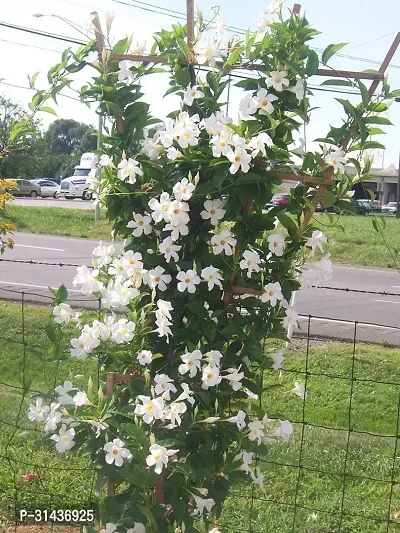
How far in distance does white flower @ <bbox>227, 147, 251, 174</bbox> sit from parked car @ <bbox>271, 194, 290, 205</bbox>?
0.23m

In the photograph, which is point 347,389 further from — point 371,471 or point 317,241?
point 317,241

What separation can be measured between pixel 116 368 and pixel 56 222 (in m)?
17.1

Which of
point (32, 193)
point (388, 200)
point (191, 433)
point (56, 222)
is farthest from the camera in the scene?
point (388, 200)

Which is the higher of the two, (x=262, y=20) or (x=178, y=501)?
(x=262, y=20)

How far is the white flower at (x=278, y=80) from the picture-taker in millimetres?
1903

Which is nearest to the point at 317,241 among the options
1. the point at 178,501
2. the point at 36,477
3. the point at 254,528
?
the point at 178,501

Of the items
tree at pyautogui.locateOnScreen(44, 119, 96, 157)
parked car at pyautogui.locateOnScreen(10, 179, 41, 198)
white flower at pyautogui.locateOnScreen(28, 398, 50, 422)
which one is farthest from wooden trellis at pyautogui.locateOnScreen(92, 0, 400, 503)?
tree at pyautogui.locateOnScreen(44, 119, 96, 157)

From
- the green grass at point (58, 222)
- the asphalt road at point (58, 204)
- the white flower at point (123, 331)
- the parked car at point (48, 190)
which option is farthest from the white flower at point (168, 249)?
the parked car at point (48, 190)

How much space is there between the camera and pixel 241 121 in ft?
6.39

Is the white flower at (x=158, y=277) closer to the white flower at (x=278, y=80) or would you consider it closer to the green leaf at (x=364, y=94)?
the white flower at (x=278, y=80)

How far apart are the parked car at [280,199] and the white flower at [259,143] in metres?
0.23

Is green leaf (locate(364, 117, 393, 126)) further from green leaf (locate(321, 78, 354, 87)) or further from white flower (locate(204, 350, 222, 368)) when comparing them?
white flower (locate(204, 350, 222, 368))

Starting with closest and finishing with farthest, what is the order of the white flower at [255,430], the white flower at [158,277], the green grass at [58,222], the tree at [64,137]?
the white flower at [158,277] → the white flower at [255,430] → the green grass at [58,222] → the tree at [64,137]

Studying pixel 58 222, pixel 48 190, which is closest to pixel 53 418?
pixel 58 222
